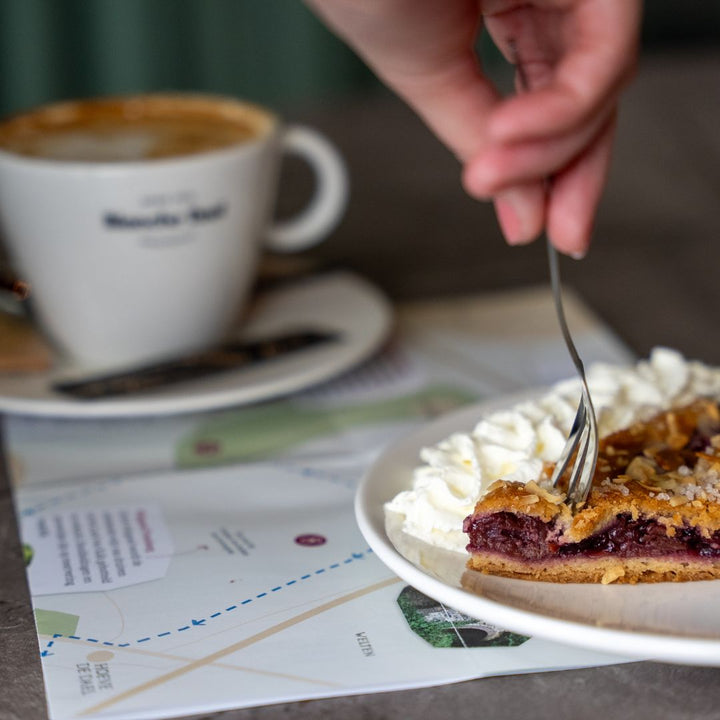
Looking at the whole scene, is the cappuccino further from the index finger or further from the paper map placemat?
the index finger

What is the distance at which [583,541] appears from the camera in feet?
2.49

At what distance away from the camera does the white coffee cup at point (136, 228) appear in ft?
3.70

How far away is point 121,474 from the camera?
1018 mm

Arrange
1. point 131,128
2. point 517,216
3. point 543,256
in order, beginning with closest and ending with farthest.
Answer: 1. point 517,216
2. point 131,128
3. point 543,256

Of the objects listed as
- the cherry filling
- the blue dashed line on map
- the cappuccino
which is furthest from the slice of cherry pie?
the cappuccino

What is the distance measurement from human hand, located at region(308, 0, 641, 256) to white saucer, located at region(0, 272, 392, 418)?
345mm

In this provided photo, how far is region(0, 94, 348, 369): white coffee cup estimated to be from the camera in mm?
1129

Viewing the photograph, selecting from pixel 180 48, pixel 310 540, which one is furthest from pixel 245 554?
pixel 180 48

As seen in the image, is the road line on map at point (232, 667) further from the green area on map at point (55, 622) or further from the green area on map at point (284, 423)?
the green area on map at point (284, 423)

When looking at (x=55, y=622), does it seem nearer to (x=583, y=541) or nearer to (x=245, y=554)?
(x=245, y=554)

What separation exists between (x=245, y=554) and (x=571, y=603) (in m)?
0.27

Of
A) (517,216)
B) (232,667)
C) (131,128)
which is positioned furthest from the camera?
(131,128)

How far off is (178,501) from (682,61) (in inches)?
70.7

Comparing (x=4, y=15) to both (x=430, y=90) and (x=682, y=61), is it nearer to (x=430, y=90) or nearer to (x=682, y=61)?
(x=682, y=61)
